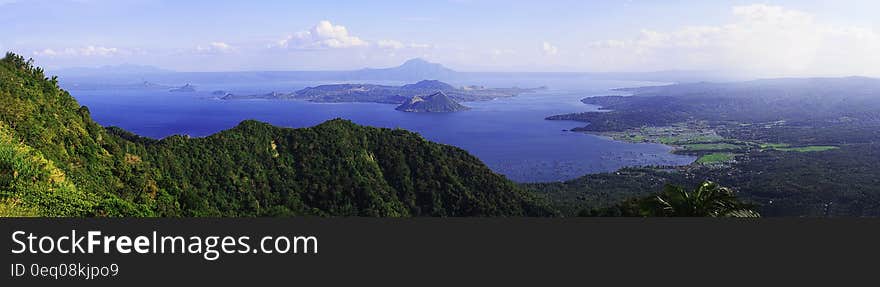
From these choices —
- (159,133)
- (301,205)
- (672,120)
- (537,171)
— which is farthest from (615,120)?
(301,205)

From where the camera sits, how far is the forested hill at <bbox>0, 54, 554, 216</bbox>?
56.0ft

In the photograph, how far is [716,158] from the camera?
4589 inches

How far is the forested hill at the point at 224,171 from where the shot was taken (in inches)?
672

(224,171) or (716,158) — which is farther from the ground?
(224,171)

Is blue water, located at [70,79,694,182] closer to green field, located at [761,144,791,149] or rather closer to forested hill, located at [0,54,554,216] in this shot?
green field, located at [761,144,791,149]

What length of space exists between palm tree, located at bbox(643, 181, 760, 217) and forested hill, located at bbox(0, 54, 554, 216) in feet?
49.3

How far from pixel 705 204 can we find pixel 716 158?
4556 inches

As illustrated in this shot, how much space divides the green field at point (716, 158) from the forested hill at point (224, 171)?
77.4m

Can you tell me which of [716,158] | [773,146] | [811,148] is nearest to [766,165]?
[716,158]

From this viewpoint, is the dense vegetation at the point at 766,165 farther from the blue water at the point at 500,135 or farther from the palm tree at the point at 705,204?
the palm tree at the point at 705,204

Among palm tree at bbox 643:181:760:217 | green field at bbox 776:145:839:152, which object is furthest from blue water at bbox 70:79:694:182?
palm tree at bbox 643:181:760:217

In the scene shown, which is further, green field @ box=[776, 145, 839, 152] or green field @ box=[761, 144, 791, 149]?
green field @ box=[761, 144, 791, 149]

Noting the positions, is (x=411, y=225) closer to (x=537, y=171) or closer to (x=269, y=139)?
(x=269, y=139)

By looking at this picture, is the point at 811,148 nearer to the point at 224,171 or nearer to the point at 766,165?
the point at 766,165
